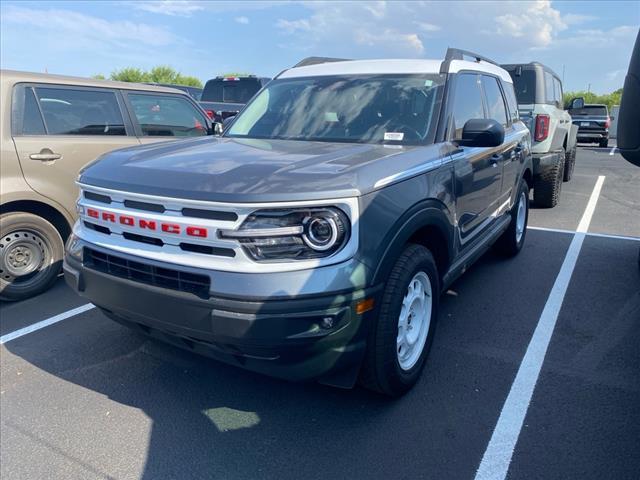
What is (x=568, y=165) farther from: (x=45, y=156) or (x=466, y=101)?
(x=45, y=156)

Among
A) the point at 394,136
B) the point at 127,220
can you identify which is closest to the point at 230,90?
the point at 394,136

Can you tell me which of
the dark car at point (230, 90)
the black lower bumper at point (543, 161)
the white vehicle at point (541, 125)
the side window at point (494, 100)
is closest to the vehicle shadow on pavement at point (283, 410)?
the side window at point (494, 100)

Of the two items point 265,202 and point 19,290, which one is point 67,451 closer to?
point 265,202

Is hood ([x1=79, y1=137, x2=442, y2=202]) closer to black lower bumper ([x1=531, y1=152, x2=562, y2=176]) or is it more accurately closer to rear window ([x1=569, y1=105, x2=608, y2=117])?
black lower bumper ([x1=531, y1=152, x2=562, y2=176])

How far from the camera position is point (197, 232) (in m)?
2.36

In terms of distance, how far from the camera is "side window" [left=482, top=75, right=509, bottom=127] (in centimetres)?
453

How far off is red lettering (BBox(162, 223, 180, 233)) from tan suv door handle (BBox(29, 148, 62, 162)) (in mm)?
2773

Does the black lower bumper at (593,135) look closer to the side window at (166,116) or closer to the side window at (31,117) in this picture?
the side window at (166,116)

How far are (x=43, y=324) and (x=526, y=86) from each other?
304 inches

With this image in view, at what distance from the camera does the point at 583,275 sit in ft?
16.9

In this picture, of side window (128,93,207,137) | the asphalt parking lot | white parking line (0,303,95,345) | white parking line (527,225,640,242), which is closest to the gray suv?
the asphalt parking lot

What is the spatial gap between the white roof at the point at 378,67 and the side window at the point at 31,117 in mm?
2257

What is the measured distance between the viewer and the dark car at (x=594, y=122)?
836 inches

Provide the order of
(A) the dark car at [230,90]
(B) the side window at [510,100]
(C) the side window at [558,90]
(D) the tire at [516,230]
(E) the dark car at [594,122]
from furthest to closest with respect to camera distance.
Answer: (E) the dark car at [594,122], (A) the dark car at [230,90], (C) the side window at [558,90], (D) the tire at [516,230], (B) the side window at [510,100]
